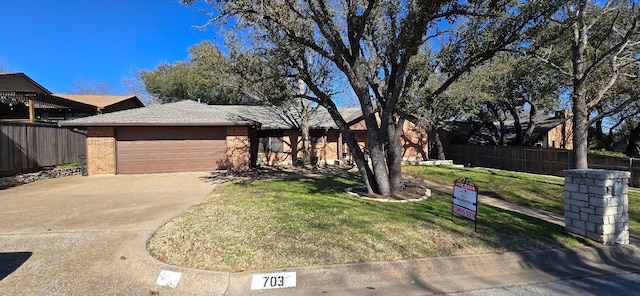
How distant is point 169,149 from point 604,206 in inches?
602

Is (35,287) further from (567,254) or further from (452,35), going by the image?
(452,35)

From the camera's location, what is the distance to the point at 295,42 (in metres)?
8.45

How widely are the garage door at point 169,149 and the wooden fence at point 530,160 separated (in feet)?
59.2

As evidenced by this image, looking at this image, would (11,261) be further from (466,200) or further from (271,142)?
(271,142)

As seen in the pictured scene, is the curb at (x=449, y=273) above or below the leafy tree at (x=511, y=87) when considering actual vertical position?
below

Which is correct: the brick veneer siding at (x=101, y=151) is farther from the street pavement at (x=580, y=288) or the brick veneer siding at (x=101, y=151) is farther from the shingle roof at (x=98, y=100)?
the street pavement at (x=580, y=288)

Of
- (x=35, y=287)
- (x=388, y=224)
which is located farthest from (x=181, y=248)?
(x=388, y=224)

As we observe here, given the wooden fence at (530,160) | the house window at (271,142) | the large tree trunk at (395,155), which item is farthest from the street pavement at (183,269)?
the wooden fence at (530,160)

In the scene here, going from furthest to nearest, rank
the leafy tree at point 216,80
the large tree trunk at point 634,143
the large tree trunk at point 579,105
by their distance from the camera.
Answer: the large tree trunk at point 634,143
the large tree trunk at point 579,105
the leafy tree at point 216,80

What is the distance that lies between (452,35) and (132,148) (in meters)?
13.9

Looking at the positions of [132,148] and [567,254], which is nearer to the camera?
[567,254]

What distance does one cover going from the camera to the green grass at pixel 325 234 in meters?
4.43

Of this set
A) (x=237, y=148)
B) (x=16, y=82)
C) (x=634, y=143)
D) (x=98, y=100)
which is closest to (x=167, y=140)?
(x=237, y=148)

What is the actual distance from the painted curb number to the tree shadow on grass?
3.01 metres
